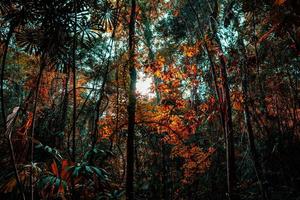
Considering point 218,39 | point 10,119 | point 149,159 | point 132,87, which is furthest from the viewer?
→ point 149,159

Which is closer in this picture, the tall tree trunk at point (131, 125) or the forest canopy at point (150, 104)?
the forest canopy at point (150, 104)

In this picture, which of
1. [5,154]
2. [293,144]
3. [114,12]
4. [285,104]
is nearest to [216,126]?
[293,144]

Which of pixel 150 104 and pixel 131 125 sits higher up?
pixel 150 104

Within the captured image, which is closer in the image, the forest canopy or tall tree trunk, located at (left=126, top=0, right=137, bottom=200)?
the forest canopy

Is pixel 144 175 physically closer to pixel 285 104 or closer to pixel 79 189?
pixel 79 189

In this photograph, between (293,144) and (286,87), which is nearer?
(293,144)

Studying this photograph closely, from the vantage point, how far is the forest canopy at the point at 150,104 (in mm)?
3742

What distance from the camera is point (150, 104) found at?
8.00 m

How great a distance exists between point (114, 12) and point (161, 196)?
5340mm

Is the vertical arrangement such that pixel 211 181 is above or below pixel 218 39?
below

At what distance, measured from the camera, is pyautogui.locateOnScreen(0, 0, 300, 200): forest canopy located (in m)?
3.74

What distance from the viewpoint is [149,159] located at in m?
9.75

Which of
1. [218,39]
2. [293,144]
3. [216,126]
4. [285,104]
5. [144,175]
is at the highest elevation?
[218,39]

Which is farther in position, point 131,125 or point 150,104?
point 150,104
